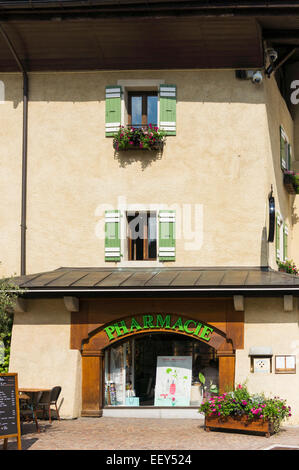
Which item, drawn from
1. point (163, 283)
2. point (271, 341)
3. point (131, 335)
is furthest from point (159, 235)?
point (271, 341)

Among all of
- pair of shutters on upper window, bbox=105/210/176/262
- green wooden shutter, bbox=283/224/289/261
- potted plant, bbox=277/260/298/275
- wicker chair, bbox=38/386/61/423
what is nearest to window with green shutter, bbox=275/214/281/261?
potted plant, bbox=277/260/298/275

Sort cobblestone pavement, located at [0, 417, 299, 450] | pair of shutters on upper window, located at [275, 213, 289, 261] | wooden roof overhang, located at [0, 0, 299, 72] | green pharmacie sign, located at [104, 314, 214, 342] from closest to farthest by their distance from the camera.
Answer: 1. cobblestone pavement, located at [0, 417, 299, 450]
2. green pharmacie sign, located at [104, 314, 214, 342]
3. wooden roof overhang, located at [0, 0, 299, 72]
4. pair of shutters on upper window, located at [275, 213, 289, 261]

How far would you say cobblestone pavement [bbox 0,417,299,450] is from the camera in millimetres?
13619

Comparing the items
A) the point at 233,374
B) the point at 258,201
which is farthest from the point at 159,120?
the point at 233,374

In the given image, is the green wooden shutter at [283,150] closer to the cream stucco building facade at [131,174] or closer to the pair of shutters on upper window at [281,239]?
the pair of shutters on upper window at [281,239]

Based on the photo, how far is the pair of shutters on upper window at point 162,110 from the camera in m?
19.3

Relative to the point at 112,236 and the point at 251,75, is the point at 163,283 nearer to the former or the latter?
the point at 112,236

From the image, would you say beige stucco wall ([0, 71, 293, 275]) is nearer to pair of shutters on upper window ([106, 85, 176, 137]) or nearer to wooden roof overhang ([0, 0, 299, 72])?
pair of shutters on upper window ([106, 85, 176, 137])

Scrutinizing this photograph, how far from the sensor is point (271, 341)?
17.3 m

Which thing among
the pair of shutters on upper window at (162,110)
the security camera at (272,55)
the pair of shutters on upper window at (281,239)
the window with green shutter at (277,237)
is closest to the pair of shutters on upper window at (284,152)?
the pair of shutters on upper window at (281,239)

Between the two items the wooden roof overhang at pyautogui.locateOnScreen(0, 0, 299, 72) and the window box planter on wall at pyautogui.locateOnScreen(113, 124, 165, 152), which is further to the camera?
the window box planter on wall at pyautogui.locateOnScreen(113, 124, 165, 152)

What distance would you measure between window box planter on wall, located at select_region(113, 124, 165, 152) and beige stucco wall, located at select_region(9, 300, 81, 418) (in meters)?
4.16

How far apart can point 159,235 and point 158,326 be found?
238cm

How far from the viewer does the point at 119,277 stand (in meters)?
18.0
